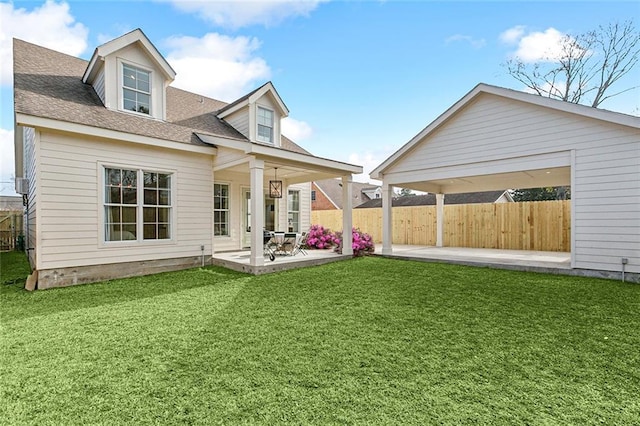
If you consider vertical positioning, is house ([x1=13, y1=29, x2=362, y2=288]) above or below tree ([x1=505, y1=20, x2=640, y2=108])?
below

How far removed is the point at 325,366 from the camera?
3.08m

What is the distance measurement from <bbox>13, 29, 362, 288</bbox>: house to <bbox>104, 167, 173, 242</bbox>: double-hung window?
0.08ft

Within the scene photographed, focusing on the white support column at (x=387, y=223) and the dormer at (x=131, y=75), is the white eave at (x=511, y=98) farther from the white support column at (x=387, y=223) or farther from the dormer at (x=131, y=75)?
the dormer at (x=131, y=75)

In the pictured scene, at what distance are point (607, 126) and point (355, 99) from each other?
29.3ft

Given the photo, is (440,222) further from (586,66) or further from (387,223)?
(586,66)

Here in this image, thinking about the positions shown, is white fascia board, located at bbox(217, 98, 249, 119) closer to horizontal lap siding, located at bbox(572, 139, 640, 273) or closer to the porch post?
the porch post

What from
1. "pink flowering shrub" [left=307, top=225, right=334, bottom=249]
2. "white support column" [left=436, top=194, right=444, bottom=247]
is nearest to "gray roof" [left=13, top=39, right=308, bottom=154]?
"pink flowering shrub" [left=307, top=225, right=334, bottom=249]

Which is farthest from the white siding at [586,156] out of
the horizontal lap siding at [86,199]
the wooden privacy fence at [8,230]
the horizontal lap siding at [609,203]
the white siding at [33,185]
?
the wooden privacy fence at [8,230]

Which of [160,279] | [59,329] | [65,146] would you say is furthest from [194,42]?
[59,329]

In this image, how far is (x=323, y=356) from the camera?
330 centimetres

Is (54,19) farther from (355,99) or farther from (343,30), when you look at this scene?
(355,99)

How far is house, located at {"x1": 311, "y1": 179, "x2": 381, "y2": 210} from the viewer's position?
92.9 feet

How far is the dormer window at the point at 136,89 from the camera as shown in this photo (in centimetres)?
823

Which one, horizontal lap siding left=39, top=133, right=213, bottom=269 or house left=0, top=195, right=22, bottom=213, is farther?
house left=0, top=195, right=22, bottom=213
